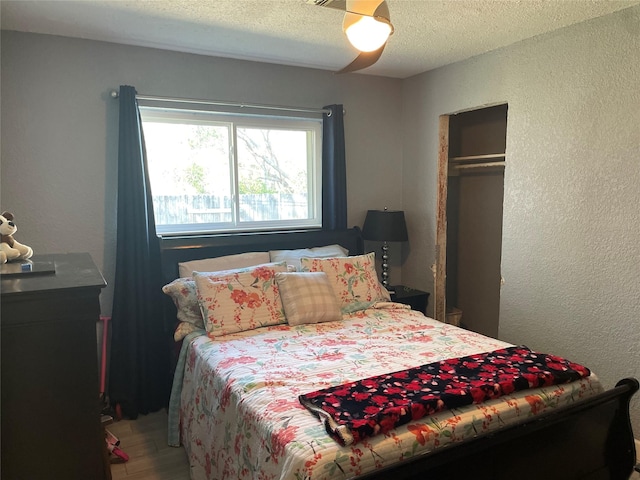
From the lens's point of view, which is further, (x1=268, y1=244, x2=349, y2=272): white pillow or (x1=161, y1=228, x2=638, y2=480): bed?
(x1=268, y1=244, x2=349, y2=272): white pillow

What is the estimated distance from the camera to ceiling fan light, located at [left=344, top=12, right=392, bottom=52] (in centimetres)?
181

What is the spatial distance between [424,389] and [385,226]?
2062 millimetres

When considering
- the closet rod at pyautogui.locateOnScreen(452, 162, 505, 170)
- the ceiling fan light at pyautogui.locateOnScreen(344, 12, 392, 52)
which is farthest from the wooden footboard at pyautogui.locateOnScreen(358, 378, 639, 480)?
the closet rod at pyautogui.locateOnScreen(452, 162, 505, 170)

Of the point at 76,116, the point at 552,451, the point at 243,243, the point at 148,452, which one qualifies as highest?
the point at 76,116

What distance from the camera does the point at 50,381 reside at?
112 cm

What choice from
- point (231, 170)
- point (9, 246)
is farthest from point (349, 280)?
point (9, 246)

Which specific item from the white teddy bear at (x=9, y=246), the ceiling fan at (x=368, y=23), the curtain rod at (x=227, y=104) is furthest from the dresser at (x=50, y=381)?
the curtain rod at (x=227, y=104)

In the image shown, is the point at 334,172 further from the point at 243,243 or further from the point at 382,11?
the point at 382,11

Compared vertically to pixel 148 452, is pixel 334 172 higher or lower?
higher

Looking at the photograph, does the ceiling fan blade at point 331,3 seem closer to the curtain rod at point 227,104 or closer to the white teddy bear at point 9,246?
the curtain rod at point 227,104

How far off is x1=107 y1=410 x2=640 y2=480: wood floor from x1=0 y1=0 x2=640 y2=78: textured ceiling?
2.37 metres

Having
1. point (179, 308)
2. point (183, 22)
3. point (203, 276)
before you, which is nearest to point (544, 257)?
point (203, 276)

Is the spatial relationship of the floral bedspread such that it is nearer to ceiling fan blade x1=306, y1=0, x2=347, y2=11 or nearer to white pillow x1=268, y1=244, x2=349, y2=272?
white pillow x1=268, y1=244, x2=349, y2=272

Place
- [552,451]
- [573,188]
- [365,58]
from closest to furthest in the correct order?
[552,451]
[365,58]
[573,188]
